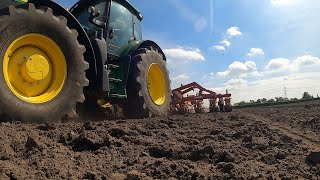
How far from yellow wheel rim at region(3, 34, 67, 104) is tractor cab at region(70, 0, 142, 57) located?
1596 millimetres

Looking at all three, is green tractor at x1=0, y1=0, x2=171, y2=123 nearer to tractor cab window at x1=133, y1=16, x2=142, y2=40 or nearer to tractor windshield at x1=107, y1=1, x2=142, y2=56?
tractor windshield at x1=107, y1=1, x2=142, y2=56

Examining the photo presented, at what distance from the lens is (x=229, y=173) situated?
311cm

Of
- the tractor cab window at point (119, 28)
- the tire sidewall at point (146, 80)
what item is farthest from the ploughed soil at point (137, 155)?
the tractor cab window at point (119, 28)

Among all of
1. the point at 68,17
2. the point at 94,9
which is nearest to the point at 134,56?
the point at 94,9

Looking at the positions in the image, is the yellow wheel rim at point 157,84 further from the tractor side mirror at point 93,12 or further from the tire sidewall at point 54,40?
the tire sidewall at point 54,40

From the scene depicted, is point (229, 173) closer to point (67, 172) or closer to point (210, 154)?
point (210, 154)

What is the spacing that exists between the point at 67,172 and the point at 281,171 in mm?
1876

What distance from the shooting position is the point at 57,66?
15.3 ft

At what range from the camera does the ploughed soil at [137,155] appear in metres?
2.95

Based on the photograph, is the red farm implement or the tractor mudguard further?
the red farm implement

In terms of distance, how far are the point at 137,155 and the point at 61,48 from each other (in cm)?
194

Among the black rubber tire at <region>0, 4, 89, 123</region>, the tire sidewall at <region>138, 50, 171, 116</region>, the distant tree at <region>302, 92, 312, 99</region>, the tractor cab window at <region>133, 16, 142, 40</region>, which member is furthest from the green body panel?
the distant tree at <region>302, 92, 312, 99</region>

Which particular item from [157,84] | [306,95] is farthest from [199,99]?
[306,95]

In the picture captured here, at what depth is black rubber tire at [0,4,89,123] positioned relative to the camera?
3902mm
